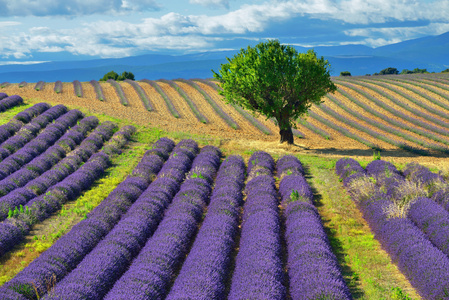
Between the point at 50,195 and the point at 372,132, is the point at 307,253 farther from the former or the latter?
the point at 372,132

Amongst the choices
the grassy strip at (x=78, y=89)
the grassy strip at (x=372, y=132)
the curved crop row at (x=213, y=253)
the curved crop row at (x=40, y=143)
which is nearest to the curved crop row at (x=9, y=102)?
the grassy strip at (x=78, y=89)

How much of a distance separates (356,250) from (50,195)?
1271 cm

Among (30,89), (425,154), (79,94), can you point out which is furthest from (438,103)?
(30,89)

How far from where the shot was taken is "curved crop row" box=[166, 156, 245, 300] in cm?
854

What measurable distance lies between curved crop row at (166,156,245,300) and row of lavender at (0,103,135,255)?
677 centimetres

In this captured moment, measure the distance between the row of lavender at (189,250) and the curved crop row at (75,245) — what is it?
30 millimetres

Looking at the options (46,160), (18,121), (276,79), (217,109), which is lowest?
(217,109)

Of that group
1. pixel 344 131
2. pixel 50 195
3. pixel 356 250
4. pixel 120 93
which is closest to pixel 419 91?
pixel 344 131

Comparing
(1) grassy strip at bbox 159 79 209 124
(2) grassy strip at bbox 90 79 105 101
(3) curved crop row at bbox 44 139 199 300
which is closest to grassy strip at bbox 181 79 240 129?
(1) grassy strip at bbox 159 79 209 124

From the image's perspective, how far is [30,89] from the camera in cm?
4462

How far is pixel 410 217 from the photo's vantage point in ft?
43.6

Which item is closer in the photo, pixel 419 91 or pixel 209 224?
pixel 209 224

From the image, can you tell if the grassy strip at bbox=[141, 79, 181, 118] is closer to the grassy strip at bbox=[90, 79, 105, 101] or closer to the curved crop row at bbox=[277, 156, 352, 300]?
the grassy strip at bbox=[90, 79, 105, 101]

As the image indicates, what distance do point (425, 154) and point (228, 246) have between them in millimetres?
19573
